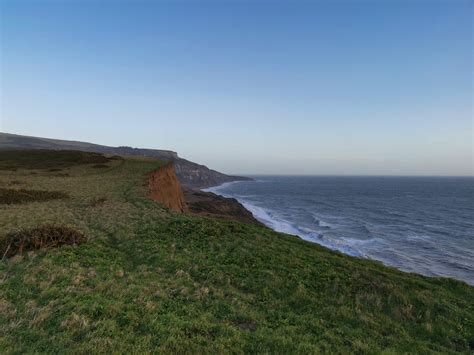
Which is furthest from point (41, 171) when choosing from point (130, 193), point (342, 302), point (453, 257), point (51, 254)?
point (453, 257)

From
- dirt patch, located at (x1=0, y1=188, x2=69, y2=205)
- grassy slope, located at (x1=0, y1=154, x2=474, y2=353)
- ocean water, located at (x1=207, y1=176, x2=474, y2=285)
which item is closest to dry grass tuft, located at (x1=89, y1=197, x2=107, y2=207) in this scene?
dirt patch, located at (x1=0, y1=188, x2=69, y2=205)

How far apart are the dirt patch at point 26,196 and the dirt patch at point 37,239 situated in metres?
12.2

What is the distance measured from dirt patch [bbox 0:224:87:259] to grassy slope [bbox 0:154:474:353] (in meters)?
0.87

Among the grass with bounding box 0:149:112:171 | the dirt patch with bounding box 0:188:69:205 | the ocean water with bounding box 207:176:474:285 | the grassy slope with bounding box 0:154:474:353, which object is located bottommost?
the ocean water with bounding box 207:176:474:285

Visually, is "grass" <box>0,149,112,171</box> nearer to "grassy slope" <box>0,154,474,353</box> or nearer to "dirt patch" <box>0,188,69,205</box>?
"dirt patch" <box>0,188,69,205</box>

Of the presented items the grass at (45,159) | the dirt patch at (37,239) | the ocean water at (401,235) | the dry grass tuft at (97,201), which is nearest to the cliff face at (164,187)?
the dry grass tuft at (97,201)

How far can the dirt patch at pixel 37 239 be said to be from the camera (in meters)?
13.7

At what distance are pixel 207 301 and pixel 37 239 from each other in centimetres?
984

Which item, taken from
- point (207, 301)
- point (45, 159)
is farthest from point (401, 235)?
point (45, 159)

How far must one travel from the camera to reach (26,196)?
25875 mm

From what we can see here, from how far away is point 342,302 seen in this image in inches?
432

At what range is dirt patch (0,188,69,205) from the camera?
2453 centimetres

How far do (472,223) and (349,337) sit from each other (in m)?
70.4

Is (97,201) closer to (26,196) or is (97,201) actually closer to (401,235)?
(26,196)
